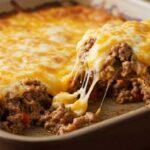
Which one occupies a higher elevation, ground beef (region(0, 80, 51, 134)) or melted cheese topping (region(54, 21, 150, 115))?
melted cheese topping (region(54, 21, 150, 115))

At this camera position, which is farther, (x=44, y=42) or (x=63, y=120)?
(x=44, y=42)

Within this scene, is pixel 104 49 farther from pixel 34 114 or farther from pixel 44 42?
pixel 44 42

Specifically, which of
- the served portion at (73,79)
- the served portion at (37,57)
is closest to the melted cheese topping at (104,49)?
the served portion at (73,79)

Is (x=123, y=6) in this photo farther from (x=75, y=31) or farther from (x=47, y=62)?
(x=47, y=62)

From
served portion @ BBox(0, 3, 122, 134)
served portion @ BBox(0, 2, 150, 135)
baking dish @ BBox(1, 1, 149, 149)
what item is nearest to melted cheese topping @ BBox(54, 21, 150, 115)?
served portion @ BBox(0, 2, 150, 135)

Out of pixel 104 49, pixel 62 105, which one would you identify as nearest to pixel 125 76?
pixel 104 49

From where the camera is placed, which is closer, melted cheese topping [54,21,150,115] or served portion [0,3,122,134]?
served portion [0,3,122,134]

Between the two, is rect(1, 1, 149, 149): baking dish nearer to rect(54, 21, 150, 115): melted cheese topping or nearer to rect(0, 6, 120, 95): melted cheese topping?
rect(54, 21, 150, 115): melted cheese topping
